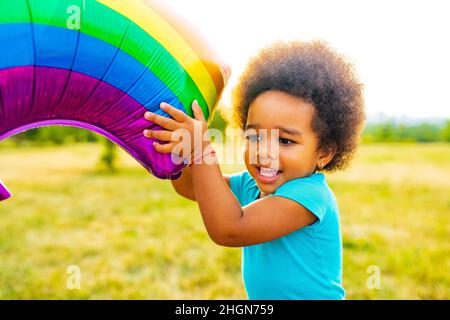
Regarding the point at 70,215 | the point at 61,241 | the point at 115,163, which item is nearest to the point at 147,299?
the point at 61,241

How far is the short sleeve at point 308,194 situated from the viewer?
178cm

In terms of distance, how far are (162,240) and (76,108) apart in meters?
3.15

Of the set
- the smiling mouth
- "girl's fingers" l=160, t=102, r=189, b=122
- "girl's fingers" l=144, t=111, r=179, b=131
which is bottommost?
the smiling mouth

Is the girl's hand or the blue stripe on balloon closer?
the blue stripe on balloon

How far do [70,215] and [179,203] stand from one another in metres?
1.27

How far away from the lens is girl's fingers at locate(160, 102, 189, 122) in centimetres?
159

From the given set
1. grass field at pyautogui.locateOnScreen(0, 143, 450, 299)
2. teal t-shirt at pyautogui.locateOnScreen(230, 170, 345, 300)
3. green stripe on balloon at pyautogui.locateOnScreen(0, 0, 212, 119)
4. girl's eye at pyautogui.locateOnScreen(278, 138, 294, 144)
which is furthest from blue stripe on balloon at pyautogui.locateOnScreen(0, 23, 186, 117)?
grass field at pyautogui.locateOnScreen(0, 143, 450, 299)

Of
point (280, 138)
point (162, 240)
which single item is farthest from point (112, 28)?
point (162, 240)

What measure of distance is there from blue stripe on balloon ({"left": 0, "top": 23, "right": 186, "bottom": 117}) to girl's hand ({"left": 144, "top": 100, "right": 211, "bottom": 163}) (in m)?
0.03

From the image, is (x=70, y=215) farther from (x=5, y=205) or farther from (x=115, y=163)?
(x=115, y=163)

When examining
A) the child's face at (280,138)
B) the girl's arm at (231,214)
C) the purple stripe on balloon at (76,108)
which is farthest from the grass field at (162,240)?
the purple stripe on balloon at (76,108)

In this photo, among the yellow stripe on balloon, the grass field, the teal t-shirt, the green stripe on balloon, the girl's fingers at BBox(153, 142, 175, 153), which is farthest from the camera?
the grass field

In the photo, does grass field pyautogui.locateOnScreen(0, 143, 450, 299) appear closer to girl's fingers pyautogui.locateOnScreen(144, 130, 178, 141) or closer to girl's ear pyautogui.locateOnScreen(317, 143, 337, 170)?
girl's ear pyautogui.locateOnScreen(317, 143, 337, 170)

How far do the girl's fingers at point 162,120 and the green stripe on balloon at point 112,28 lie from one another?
68mm
